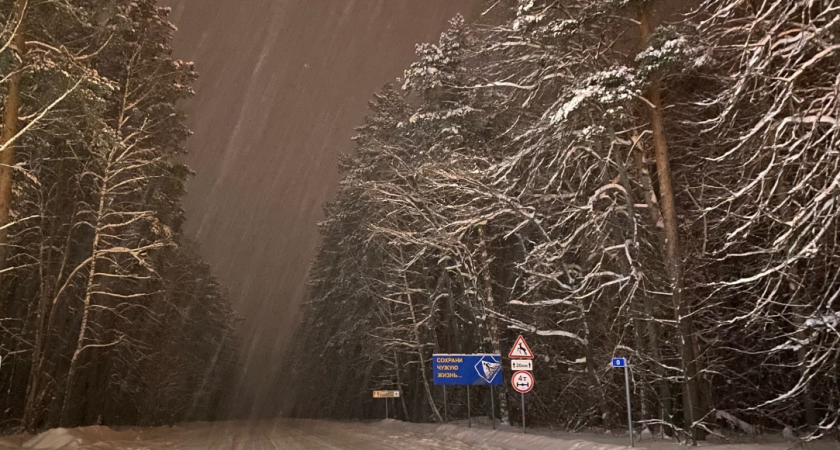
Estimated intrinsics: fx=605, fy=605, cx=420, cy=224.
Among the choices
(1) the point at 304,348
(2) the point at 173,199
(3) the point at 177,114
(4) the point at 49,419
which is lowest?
(4) the point at 49,419

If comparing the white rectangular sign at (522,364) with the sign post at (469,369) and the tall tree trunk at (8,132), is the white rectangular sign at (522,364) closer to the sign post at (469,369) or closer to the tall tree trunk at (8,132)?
the sign post at (469,369)

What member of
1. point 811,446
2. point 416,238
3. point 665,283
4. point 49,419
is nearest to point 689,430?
point 811,446

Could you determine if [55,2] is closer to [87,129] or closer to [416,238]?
[87,129]

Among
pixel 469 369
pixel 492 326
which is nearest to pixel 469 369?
pixel 469 369

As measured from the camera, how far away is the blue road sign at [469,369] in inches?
790

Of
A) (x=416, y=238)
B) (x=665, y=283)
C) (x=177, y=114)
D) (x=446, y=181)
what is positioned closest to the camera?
(x=665, y=283)

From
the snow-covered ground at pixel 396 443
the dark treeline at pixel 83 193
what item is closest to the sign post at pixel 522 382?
the snow-covered ground at pixel 396 443

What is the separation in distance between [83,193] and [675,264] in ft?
55.9

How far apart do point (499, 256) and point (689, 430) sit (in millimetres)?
13720

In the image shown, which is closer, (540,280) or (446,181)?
(540,280)

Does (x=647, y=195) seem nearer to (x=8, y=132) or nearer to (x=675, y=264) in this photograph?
(x=675, y=264)

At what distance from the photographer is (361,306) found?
35.9m

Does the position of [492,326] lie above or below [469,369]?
above

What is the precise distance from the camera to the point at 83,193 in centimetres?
1877
